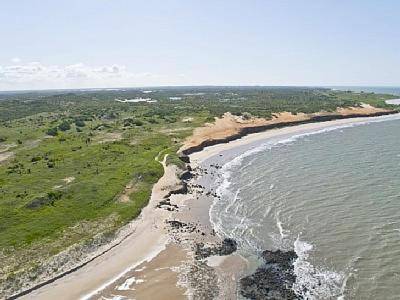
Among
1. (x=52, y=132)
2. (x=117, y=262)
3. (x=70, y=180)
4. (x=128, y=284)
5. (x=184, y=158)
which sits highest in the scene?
(x=52, y=132)

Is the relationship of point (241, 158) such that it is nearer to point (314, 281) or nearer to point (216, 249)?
point (216, 249)

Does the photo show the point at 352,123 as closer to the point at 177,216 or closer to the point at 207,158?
the point at 207,158

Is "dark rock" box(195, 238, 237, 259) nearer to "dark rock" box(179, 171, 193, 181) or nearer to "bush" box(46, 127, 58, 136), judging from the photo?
"dark rock" box(179, 171, 193, 181)

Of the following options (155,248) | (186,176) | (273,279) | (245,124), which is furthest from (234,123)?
(273,279)

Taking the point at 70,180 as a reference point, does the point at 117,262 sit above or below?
below

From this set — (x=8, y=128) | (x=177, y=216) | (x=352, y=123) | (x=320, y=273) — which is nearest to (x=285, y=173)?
(x=177, y=216)
